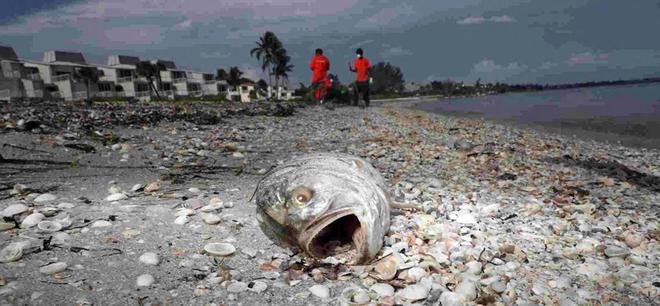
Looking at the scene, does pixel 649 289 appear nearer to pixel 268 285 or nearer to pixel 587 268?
pixel 587 268

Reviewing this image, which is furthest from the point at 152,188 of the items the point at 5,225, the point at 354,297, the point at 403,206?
the point at 354,297

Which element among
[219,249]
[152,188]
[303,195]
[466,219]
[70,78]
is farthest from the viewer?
[70,78]

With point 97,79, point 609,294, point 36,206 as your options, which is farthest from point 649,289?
point 97,79

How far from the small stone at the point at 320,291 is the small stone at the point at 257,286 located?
15.1 inches

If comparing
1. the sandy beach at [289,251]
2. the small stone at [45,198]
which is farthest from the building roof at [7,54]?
the small stone at [45,198]

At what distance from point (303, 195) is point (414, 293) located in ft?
4.01

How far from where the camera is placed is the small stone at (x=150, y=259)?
3599 mm

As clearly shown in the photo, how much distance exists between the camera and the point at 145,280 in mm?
3305

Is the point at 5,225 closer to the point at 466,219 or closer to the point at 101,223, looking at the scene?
the point at 101,223

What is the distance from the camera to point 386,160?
27.7 feet

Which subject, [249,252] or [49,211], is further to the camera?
[49,211]

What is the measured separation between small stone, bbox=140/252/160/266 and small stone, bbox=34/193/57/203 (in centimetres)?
225

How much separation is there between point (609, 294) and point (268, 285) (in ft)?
9.36

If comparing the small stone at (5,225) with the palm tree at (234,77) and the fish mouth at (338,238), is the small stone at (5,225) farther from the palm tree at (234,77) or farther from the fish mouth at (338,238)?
the palm tree at (234,77)
